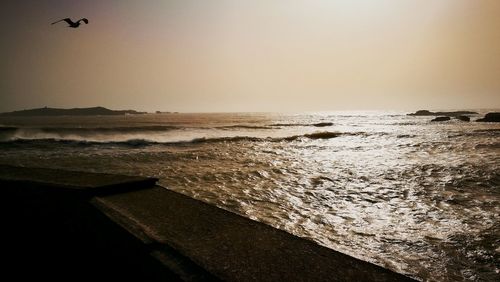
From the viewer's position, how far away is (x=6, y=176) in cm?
705

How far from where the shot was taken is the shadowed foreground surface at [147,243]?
9.59ft

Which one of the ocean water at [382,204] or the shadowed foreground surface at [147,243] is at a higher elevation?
the shadowed foreground surface at [147,243]

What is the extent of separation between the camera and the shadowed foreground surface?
115 inches

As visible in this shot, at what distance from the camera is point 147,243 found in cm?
336

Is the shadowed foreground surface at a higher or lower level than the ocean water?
higher

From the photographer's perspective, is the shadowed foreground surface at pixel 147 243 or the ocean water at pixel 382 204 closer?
the shadowed foreground surface at pixel 147 243

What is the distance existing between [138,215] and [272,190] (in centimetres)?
433

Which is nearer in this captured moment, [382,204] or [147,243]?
[147,243]

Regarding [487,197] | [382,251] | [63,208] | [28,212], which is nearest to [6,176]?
[28,212]

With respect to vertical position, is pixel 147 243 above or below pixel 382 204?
above

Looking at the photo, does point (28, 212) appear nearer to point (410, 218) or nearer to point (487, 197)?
point (410, 218)

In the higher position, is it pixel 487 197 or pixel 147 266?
pixel 147 266

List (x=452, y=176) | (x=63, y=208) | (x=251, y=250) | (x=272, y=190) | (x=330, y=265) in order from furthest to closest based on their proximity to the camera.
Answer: (x=452, y=176) → (x=272, y=190) → (x=63, y=208) → (x=251, y=250) → (x=330, y=265)

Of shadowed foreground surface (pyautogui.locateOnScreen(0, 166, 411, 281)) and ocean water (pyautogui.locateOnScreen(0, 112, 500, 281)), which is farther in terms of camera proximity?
ocean water (pyautogui.locateOnScreen(0, 112, 500, 281))
